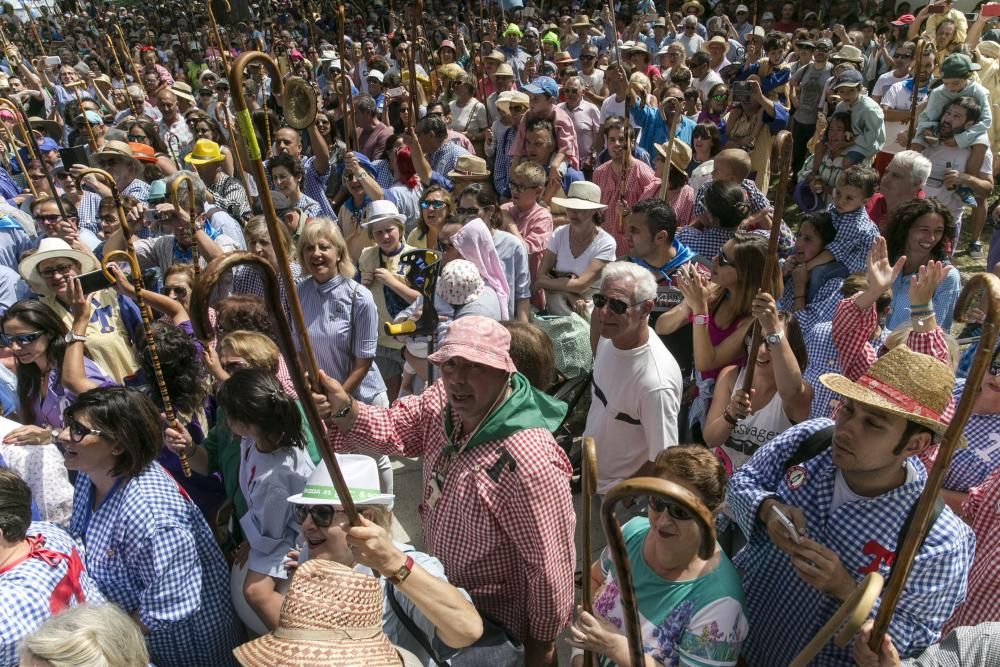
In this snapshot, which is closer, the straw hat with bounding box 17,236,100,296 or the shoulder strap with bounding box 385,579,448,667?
the shoulder strap with bounding box 385,579,448,667

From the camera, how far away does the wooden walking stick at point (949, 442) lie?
1556mm

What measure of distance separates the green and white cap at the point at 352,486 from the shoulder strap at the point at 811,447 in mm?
1387

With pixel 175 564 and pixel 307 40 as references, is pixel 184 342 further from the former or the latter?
pixel 307 40

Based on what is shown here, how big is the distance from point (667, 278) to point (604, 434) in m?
1.57

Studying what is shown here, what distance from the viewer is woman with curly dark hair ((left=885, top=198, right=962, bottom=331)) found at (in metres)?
4.31

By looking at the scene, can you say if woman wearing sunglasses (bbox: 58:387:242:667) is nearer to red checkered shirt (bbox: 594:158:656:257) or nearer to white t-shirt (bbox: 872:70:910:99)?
red checkered shirt (bbox: 594:158:656:257)

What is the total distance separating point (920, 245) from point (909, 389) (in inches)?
102

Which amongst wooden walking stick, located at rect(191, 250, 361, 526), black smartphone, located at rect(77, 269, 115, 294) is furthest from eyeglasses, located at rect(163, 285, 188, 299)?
wooden walking stick, located at rect(191, 250, 361, 526)

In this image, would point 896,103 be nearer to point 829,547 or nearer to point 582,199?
point 582,199

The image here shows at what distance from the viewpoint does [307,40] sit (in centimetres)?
1844

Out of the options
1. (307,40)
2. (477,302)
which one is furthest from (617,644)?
(307,40)

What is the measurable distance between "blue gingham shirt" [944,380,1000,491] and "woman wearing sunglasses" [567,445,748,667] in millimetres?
1335

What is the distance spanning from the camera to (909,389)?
2186mm

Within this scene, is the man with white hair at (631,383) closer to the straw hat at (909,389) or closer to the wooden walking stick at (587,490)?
the straw hat at (909,389)
